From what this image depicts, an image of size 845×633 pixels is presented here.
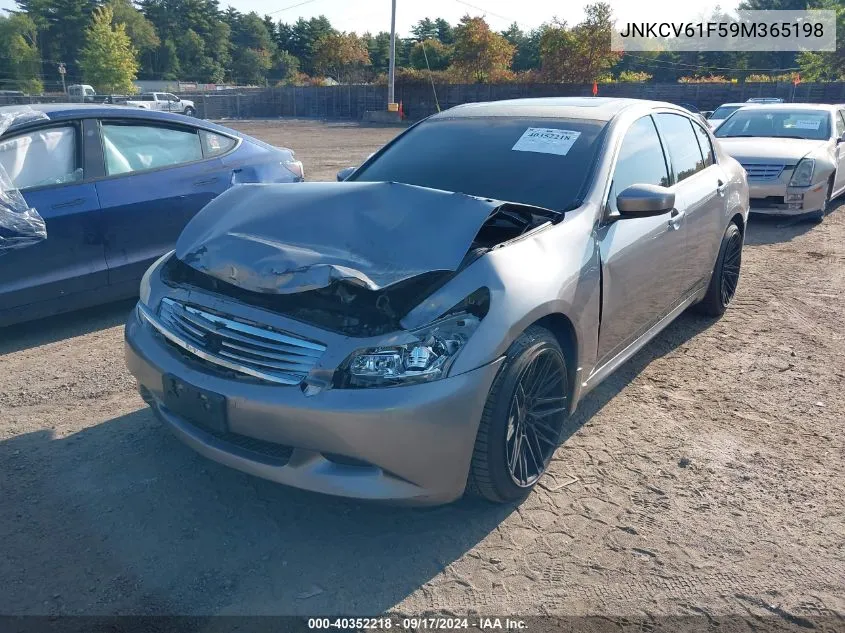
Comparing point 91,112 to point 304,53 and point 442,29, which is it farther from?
point 304,53

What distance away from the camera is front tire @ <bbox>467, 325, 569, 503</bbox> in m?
2.77

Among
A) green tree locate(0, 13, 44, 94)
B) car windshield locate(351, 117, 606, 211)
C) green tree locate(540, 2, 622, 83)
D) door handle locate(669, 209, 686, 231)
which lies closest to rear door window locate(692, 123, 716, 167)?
door handle locate(669, 209, 686, 231)

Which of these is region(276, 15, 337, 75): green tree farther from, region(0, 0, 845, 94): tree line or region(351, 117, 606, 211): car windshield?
region(351, 117, 606, 211): car windshield

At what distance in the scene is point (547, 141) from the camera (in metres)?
3.96

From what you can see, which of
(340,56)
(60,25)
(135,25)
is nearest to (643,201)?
(340,56)

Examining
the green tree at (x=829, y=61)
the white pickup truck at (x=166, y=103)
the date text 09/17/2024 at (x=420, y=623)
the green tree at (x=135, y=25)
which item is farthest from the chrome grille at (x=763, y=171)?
the green tree at (x=135, y=25)

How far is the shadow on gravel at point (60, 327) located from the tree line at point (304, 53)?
26822 mm

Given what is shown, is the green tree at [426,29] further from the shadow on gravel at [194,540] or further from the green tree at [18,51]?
the shadow on gravel at [194,540]

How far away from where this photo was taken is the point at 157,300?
3199mm

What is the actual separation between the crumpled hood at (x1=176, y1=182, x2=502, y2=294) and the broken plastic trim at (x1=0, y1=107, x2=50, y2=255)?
5.97ft

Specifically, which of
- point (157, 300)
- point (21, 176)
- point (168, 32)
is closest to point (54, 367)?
point (21, 176)

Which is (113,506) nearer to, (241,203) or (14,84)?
(241,203)

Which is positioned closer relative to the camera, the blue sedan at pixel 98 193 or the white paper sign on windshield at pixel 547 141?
the white paper sign on windshield at pixel 547 141

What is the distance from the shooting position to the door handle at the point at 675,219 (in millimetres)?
4172
